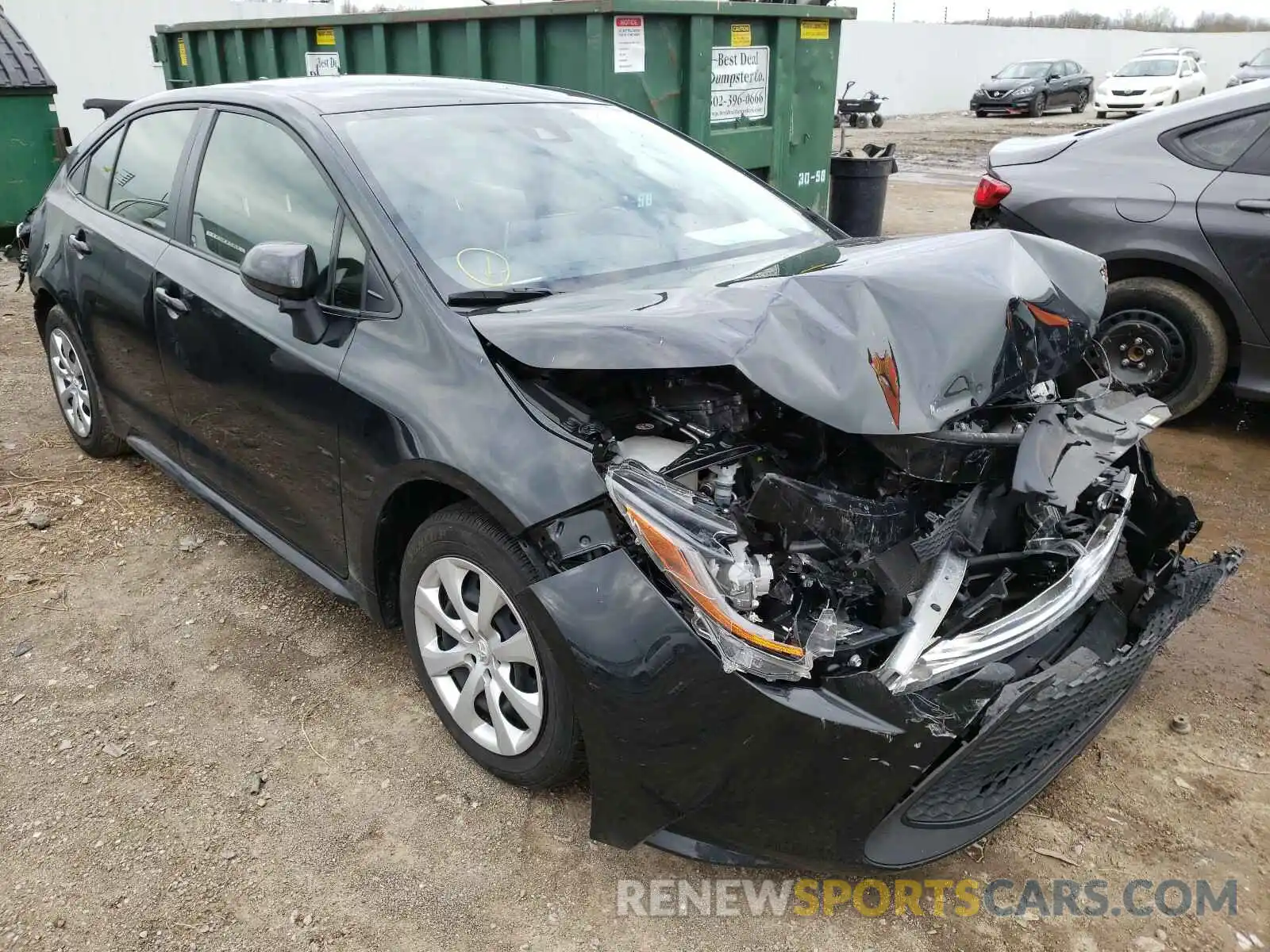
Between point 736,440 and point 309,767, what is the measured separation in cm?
149

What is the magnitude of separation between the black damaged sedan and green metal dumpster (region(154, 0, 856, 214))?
248 centimetres

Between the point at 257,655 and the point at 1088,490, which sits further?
the point at 257,655

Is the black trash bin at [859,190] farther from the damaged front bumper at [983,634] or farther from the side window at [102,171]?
the damaged front bumper at [983,634]

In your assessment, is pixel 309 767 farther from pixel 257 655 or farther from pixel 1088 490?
pixel 1088 490

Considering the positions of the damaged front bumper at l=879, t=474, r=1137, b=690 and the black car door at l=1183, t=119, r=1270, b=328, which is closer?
the damaged front bumper at l=879, t=474, r=1137, b=690

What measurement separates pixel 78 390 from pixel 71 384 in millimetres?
98

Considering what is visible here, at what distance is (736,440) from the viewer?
2.27 m

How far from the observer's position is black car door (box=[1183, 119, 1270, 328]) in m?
4.34

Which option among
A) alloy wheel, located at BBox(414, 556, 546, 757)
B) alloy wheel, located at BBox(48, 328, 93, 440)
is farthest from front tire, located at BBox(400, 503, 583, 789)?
alloy wheel, located at BBox(48, 328, 93, 440)

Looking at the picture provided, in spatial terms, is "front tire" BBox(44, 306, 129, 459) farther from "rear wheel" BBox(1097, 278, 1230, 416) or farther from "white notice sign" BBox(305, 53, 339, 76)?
"rear wheel" BBox(1097, 278, 1230, 416)

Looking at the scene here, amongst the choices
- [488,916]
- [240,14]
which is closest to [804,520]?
[488,916]

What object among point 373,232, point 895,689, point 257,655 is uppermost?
point 373,232

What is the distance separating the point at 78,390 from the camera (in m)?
4.46

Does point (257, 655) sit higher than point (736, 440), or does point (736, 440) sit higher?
point (736, 440)
